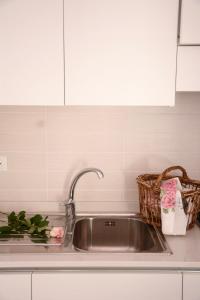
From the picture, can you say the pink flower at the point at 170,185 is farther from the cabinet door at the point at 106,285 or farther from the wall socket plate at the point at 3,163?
the wall socket plate at the point at 3,163

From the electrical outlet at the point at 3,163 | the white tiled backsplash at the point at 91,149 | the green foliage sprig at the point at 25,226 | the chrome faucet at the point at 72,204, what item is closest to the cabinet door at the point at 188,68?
the white tiled backsplash at the point at 91,149

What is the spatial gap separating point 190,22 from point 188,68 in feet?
0.61

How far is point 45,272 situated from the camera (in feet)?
4.05

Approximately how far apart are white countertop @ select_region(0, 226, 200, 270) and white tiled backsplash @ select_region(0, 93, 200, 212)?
545 mm

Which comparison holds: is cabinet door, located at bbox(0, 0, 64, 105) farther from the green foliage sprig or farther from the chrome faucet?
the green foliage sprig

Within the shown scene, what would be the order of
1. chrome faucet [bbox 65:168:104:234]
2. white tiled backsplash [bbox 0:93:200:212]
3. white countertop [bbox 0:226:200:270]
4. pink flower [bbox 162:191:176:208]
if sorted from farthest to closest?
white tiled backsplash [bbox 0:93:200:212], chrome faucet [bbox 65:168:104:234], pink flower [bbox 162:191:176:208], white countertop [bbox 0:226:200:270]

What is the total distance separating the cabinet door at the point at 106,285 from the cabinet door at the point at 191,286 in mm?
21

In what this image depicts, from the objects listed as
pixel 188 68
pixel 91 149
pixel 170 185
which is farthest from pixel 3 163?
pixel 188 68

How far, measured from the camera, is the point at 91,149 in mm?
1766

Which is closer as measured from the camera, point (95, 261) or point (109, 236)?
point (95, 261)

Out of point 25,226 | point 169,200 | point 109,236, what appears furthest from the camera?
point 109,236

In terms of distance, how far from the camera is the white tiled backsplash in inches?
68.2

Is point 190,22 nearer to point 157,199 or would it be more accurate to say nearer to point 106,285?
point 157,199

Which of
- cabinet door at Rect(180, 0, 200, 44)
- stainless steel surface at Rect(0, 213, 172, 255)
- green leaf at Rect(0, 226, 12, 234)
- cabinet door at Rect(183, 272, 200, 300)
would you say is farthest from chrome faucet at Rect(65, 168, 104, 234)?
cabinet door at Rect(180, 0, 200, 44)
